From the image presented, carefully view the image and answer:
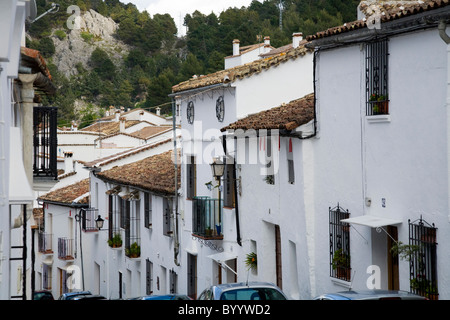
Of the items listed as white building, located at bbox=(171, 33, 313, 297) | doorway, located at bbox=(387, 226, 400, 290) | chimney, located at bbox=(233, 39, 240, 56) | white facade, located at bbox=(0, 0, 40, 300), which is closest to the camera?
white facade, located at bbox=(0, 0, 40, 300)

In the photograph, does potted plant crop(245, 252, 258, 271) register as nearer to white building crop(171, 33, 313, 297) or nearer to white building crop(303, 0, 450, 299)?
white building crop(171, 33, 313, 297)

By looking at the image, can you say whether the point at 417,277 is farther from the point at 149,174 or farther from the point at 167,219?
the point at 149,174

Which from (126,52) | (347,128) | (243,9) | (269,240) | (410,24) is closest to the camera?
(410,24)

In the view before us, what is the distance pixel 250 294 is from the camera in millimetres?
12383

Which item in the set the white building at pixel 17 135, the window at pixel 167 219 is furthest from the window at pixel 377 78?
the window at pixel 167 219

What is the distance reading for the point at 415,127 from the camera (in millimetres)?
11734

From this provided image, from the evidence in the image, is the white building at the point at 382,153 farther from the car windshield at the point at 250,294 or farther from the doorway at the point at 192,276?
the doorway at the point at 192,276

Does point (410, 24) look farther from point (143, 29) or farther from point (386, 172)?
point (143, 29)

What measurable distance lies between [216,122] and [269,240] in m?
4.37

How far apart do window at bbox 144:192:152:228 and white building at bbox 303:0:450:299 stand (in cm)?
1183

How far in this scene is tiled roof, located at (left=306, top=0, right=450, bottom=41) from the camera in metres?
11.0

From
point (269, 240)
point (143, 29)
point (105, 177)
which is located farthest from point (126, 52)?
point (269, 240)

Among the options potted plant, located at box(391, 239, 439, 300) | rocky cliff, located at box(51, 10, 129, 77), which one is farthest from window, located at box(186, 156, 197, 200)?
rocky cliff, located at box(51, 10, 129, 77)

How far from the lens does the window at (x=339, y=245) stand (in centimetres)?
1398
